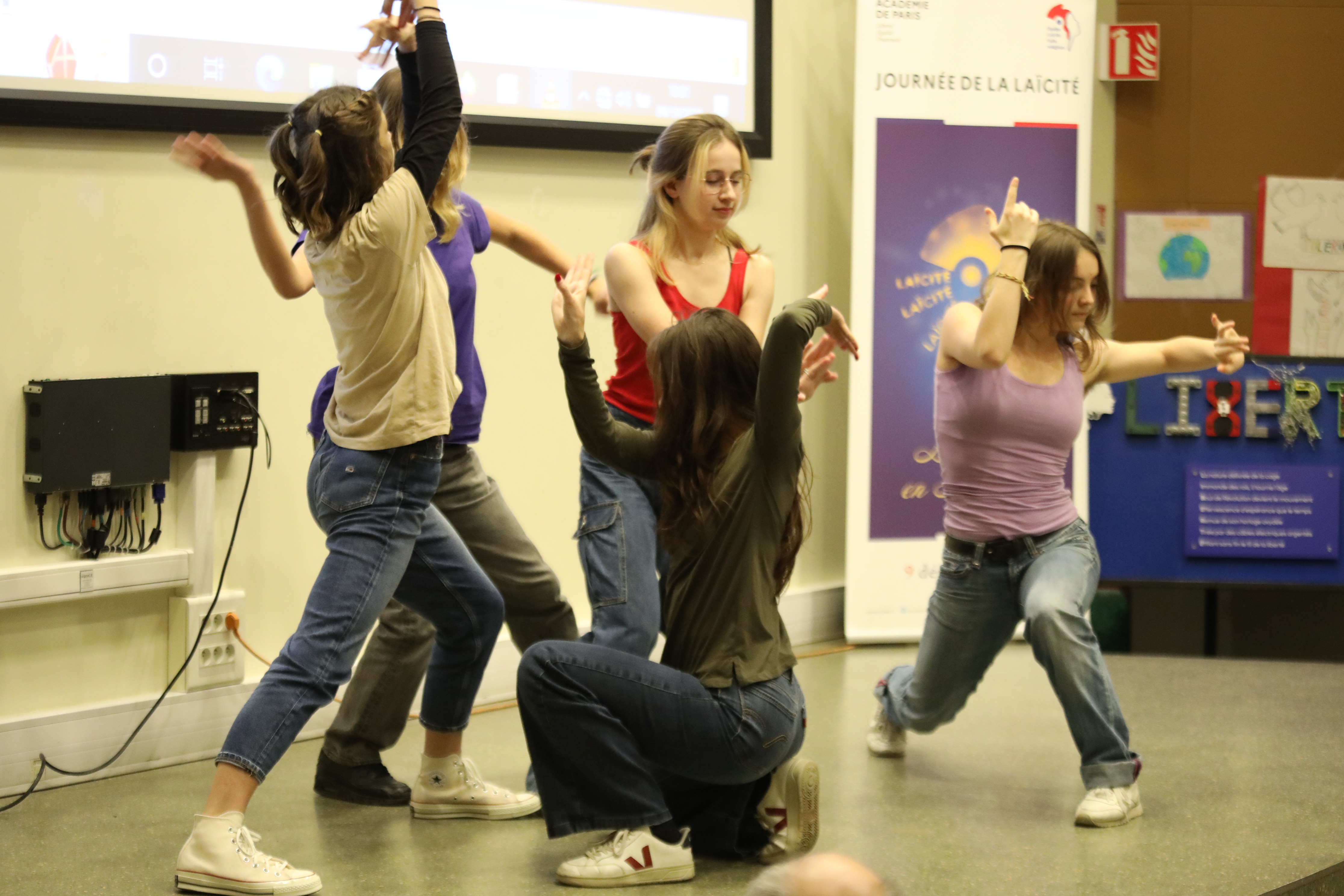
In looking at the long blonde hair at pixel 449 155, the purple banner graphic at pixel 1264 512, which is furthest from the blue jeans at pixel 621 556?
the purple banner graphic at pixel 1264 512

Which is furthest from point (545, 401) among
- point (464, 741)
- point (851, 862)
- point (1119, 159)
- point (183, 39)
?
point (851, 862)

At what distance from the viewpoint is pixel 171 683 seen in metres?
3.15

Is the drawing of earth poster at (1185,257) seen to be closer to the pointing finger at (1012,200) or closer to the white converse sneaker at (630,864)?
the pointing finger at (1012,200)

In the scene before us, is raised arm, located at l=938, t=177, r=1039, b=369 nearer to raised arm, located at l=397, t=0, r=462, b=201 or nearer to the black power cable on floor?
raised arm, located at l=397, t=0, r=462, b=201

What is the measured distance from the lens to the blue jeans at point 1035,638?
2756 millimetres

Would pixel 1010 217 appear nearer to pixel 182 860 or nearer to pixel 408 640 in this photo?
pixel 408 640

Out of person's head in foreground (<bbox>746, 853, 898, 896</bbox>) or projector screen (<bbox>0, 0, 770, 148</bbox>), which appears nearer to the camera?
person's head in foreground (<bbox>746, 853, 898, 896</bbox>)

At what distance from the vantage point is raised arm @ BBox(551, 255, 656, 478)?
2.33 meters

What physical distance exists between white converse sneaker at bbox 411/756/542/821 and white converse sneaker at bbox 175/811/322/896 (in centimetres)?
47

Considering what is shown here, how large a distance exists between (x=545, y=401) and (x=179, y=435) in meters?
→ 1.09

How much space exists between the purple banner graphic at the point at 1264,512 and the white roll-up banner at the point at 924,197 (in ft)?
1.49

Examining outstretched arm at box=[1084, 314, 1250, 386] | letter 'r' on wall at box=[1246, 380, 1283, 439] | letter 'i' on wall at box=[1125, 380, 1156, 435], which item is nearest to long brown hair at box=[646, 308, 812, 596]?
outstretched arm at box=[1084, 314, 1250, 386]

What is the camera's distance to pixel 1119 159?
4719 mm

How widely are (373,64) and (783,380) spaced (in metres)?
1.43
